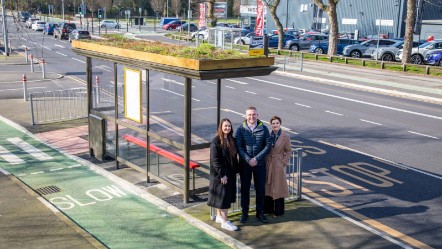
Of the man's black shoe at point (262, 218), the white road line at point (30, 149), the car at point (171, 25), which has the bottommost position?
the white road line at point (30, 149)

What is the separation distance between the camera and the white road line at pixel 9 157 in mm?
12062

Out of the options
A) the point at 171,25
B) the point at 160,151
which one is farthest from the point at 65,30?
the point at 160,151

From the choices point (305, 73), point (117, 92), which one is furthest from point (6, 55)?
point (117, 92)

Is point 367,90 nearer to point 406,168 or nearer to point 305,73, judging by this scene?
point 305,73

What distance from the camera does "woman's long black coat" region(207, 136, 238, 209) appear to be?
7699 mm

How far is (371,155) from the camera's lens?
12.9 m

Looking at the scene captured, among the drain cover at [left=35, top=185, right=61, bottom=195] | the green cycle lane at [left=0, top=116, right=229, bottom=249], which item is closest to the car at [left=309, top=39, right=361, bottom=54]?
→ the green cycle lane at [left=0, top=116, right=229, bottom=249]

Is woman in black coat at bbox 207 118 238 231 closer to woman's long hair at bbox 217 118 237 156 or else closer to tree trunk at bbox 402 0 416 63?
woman's long hair at bbox 217 118 237 156

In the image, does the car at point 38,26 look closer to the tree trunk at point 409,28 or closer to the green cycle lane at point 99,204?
the tree trunk at point 409,28

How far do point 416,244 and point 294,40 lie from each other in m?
39.4

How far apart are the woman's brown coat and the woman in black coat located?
1.99 ft

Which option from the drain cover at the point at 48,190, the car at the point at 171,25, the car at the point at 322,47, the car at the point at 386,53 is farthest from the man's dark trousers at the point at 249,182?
the car at the point at 171,25

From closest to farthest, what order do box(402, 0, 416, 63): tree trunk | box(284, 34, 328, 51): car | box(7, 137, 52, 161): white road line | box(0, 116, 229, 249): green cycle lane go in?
box(0, 116, 229, 249): green cycle lane
box(7, 137, 52, 161): white road line
box(402, 0, 416, 63): tree trunk
box(284, 34, 328, 51): car

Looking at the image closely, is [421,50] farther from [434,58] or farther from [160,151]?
[160,151]
